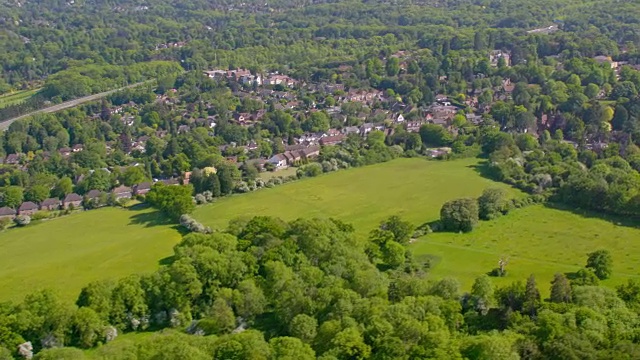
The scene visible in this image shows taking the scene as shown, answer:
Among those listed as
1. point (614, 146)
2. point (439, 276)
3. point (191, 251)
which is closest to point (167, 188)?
point (191, 251)

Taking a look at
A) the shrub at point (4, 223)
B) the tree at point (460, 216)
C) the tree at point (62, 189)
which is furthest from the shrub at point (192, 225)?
the tree at point (460, 216)

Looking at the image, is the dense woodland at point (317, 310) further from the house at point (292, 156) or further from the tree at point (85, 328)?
the house at point (292, 156)

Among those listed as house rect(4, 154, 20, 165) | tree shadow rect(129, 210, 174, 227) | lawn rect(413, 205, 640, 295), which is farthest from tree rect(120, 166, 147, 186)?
lawn rect(413, 205, 640, 295)

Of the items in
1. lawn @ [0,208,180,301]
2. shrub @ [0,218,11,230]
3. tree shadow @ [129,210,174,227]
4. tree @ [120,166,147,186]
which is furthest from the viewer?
tree @ [120,166,147,186]

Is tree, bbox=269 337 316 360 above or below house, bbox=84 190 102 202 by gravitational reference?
above

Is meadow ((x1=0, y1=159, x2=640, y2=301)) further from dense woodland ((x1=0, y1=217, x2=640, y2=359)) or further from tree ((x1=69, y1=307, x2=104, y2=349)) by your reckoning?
tree ((x1=69, y1=307, x2=104, y2=349))
